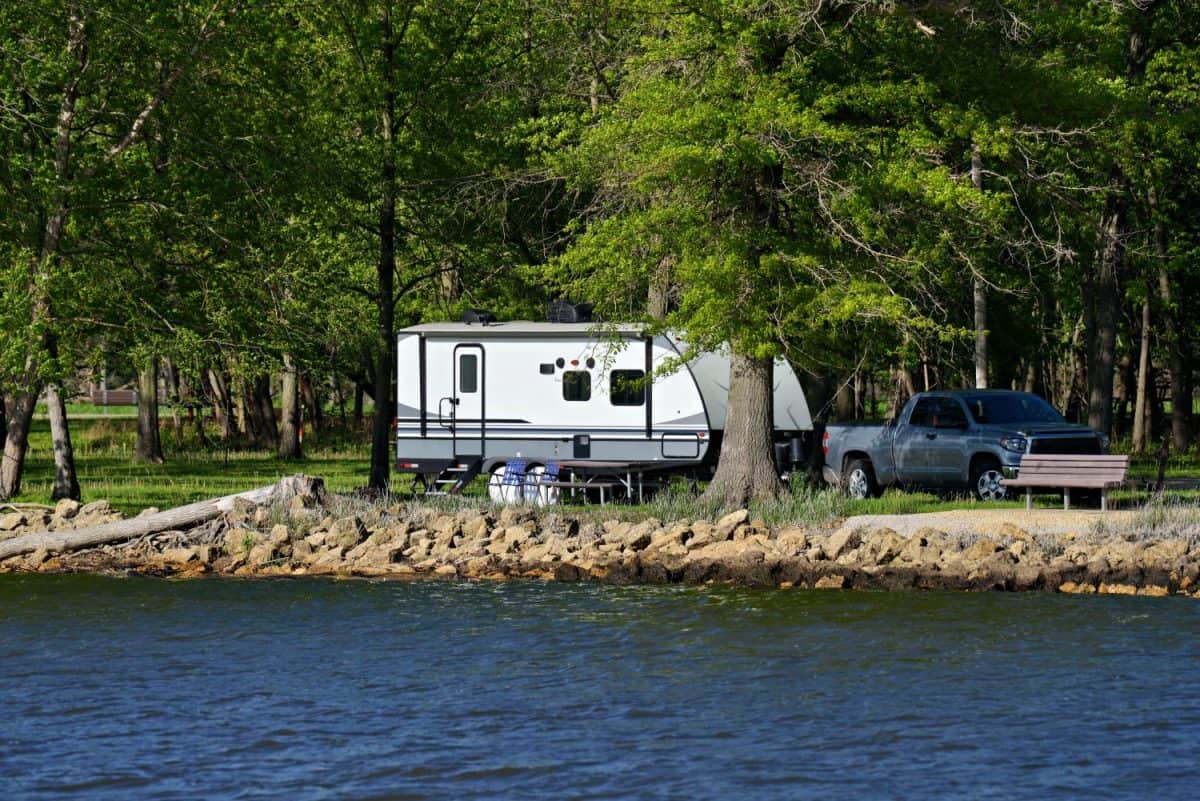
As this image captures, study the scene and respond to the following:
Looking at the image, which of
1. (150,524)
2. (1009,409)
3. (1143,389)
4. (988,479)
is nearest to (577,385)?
(988,479)

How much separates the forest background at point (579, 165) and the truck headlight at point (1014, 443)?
6.20 ft

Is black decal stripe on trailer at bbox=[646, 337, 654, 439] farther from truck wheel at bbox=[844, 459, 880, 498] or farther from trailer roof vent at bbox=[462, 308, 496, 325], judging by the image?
truck wheel at bbox=[844, 459, 880, 498]

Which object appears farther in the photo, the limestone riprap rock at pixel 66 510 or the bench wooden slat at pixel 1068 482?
the limestone riprap rock at pixel 66 510

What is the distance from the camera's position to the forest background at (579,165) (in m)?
24.5

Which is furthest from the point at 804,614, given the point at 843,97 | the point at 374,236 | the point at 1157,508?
the point at 374,236

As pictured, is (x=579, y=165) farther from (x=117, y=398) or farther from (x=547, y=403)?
(x=117, y=398)

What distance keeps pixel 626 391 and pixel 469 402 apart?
8.53ft

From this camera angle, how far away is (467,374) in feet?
96.7

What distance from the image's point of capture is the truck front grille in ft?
86.8

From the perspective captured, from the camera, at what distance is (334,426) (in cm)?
6153

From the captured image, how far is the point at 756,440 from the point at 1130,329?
25.5 meters

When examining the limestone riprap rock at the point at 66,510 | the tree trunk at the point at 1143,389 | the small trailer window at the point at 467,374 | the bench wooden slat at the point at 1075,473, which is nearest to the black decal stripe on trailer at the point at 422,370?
the small trailer window at the point at 467,374

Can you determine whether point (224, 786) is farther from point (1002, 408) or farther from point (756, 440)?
point (1002, 408)

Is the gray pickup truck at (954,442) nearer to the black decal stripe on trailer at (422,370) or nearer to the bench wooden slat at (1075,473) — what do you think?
A: the bench wooden slat at (1075,473)
